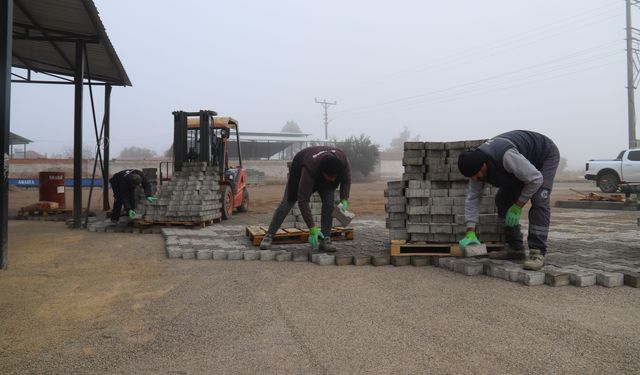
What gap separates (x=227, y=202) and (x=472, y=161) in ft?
26.6

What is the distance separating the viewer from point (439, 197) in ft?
19.3

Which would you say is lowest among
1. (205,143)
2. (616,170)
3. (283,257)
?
(283,257)

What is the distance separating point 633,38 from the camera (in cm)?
2709

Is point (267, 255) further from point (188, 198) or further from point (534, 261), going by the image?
point (188, 198)

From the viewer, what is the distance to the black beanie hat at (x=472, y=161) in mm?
4988

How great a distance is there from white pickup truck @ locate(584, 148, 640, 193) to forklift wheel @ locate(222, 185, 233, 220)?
16.1 m

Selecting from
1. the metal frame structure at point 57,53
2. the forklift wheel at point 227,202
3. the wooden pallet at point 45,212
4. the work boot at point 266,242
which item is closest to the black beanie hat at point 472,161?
the work boot at point 266,242

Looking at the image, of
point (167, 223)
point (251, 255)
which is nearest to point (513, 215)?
point (251, 255)

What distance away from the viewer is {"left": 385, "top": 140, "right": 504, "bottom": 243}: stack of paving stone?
587 centimetres

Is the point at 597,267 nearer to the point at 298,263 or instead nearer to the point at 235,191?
the point at 298,263

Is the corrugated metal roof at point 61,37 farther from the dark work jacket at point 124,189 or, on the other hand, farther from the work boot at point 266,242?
the work boot at point 266,242

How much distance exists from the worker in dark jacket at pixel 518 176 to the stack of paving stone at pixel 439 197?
46 cm

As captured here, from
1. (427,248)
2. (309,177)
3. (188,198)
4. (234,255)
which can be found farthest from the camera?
(188,198)

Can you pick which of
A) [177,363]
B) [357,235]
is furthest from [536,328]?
[357,235]
